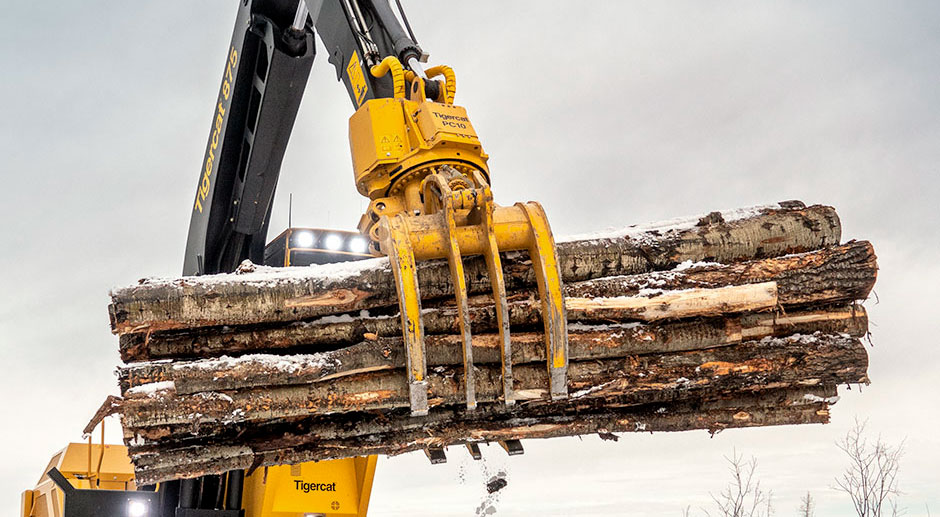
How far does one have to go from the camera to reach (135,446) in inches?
123

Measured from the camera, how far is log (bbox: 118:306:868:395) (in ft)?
10.1

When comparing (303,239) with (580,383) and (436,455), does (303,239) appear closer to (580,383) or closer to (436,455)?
(436,455)

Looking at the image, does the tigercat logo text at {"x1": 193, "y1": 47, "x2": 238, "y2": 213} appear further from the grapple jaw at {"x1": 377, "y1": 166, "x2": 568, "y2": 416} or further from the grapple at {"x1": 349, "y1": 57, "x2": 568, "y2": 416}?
the grapple jaw at {"x1": 377, "y1": 166, "x2": 568, "y2": 416}

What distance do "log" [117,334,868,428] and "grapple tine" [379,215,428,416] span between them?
123 mm

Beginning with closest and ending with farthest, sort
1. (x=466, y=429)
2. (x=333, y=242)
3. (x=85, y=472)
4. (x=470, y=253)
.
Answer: (x=470, y=253), (x=466, y=429), (x=85, y=472), (x=333, y=242)

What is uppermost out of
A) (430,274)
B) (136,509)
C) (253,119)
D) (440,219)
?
(253,119)

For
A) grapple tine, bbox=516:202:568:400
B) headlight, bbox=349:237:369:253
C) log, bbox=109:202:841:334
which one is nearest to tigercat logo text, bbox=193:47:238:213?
headlight, bbox=349:237:369:253

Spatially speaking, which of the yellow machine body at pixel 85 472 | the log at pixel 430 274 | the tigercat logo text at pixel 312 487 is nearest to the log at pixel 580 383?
the log at pixel 430 274

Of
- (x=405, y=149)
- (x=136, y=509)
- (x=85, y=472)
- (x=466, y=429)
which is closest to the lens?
(x=466, y=429)

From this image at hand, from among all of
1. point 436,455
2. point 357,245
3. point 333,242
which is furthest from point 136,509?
point 436,455

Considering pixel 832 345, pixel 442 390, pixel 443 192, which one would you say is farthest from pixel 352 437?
pixel 832 345

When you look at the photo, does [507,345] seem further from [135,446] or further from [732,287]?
[135,446]

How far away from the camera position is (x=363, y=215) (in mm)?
3844

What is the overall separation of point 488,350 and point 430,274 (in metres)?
0.39
